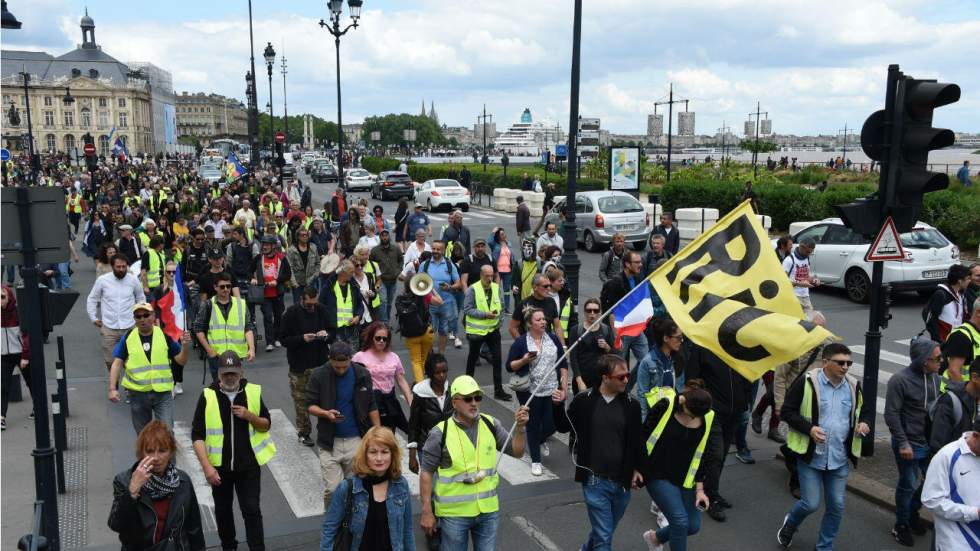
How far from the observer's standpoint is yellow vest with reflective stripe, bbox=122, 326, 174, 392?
24.9 ft

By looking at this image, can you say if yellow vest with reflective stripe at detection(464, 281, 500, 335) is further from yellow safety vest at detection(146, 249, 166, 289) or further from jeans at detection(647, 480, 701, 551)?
yellow safety vest at detection(146, 249, 166, 289)

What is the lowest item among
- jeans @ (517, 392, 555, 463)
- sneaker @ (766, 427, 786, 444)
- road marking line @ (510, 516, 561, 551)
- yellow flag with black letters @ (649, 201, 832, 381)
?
road marking line @ (510, 516, 561, 551)

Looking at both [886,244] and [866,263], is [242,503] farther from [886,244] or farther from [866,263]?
[866,263]

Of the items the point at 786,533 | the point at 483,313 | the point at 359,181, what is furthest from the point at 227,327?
the point at 359,181

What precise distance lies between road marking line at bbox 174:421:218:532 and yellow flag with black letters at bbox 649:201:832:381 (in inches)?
Result: 154

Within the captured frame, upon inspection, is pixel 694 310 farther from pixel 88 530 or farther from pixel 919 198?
pixel 88 530

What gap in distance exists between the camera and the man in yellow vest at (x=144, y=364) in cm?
759

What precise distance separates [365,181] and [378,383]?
4279 centimetres

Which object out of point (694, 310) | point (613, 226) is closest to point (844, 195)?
point (613, 226)

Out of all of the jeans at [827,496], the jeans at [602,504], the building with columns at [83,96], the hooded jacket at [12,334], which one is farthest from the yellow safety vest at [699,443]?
the building with columns at [83,96]

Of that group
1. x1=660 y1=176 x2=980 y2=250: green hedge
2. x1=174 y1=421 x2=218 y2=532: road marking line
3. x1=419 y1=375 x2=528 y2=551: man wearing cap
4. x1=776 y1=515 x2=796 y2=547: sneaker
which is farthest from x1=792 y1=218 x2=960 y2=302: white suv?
x1=419 y1=375 x2=528 y2=551: man wearing cap

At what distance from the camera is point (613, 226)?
23031 millimetres

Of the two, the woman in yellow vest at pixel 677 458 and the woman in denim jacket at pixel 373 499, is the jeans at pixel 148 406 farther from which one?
the woman in yellow vest at pixel 677 458

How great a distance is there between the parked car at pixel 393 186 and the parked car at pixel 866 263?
1078 inches
